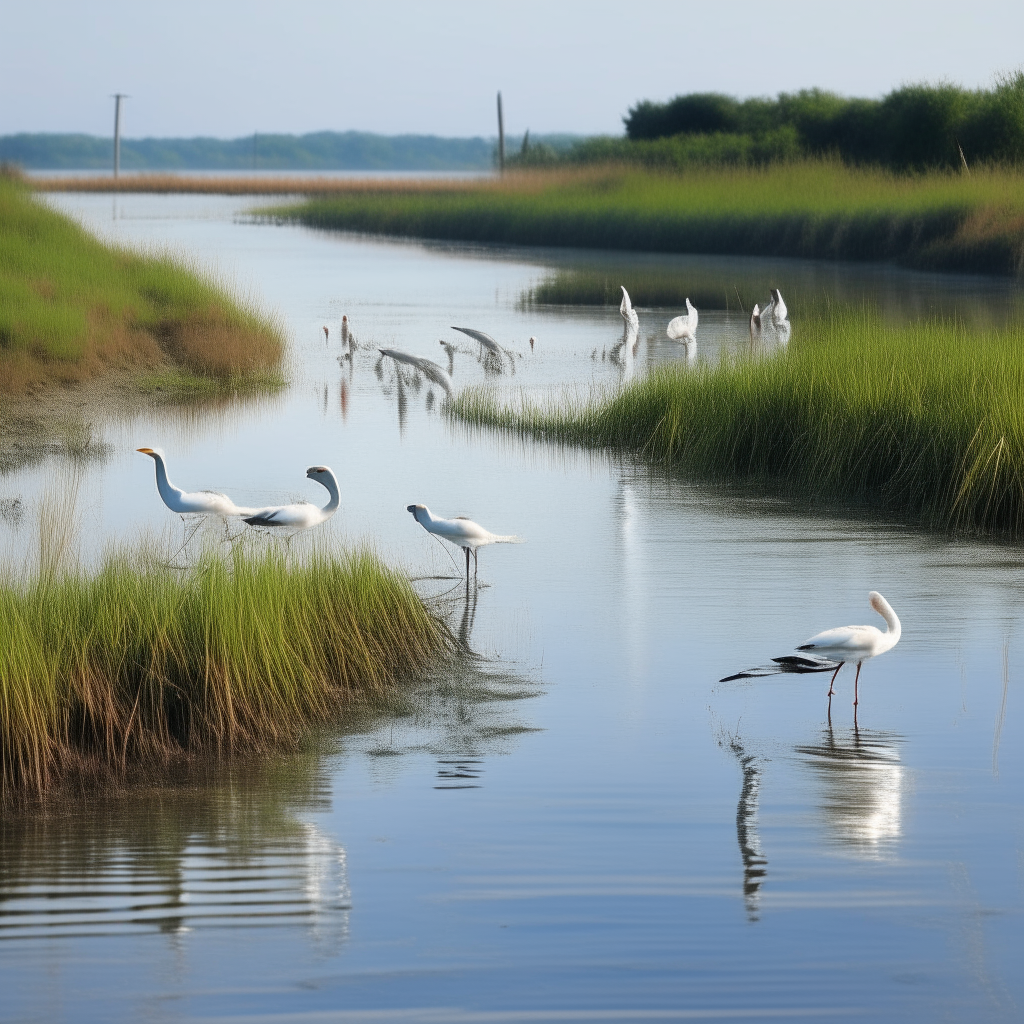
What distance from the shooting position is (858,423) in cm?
1076

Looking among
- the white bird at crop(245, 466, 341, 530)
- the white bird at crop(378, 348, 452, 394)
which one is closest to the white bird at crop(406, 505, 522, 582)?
the white bird at crop(245, 466, 341, 530)

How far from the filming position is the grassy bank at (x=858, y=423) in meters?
9.62

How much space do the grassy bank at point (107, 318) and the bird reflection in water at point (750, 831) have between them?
395 inches

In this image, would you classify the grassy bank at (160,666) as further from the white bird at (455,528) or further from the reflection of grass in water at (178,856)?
the white bird at (455,528)

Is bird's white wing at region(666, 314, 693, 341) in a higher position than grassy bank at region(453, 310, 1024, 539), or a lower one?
higher

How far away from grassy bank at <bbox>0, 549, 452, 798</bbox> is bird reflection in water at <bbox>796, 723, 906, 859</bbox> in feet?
6.00

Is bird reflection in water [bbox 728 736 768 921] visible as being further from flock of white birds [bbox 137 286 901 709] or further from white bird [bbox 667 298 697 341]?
white bird [bbox 667 298 697 341]

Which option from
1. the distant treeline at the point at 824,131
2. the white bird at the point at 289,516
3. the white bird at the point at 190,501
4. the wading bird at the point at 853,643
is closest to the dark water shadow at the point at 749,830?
the wading bird at the point at 853,643

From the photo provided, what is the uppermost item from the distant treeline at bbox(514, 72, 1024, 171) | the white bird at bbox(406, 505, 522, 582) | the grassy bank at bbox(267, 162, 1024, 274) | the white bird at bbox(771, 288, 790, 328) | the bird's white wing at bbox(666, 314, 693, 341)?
the distant treeline at bbox(514, 72, 1024, 171)

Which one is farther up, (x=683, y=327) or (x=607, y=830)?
(x=683, y=327)

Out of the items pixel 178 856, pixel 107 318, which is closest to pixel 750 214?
pixel 107 318

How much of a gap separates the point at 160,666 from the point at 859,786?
2.45 meters

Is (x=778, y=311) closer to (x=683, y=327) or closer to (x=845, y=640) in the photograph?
(x=683, y=327)

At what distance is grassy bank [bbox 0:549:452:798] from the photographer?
5324 millimetres
